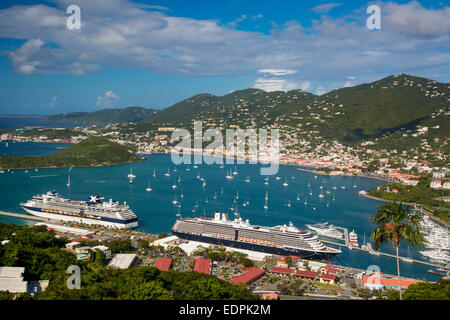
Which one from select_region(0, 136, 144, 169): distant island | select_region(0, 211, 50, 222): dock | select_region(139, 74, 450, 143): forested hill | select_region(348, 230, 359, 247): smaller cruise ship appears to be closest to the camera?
select_region(348, 230, 359, 247): smaller cruise ship

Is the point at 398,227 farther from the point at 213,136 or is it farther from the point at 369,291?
the point at 213,136

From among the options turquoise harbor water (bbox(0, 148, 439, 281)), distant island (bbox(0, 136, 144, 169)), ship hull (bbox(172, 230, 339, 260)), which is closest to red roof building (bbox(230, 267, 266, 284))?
ship hull (bbox(172, 230, 339, 260))

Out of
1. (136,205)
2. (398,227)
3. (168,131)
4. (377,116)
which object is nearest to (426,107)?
(377,116)

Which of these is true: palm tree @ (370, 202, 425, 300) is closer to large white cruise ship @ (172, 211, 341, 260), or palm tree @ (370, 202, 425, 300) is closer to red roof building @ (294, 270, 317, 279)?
red roof building @ (294, 270, 317, 279)

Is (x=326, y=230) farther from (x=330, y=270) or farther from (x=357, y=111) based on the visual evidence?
(x=357, y=111)

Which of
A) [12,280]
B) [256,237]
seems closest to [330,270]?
[256,237]

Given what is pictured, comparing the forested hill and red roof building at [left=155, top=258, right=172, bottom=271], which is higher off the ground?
the forested hill

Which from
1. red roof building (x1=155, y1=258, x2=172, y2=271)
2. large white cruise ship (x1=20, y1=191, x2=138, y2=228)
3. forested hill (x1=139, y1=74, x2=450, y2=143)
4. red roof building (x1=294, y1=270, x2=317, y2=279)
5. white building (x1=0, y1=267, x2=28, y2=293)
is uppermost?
forested hill (x1=139, y1=74, x2=450, y2=143)
